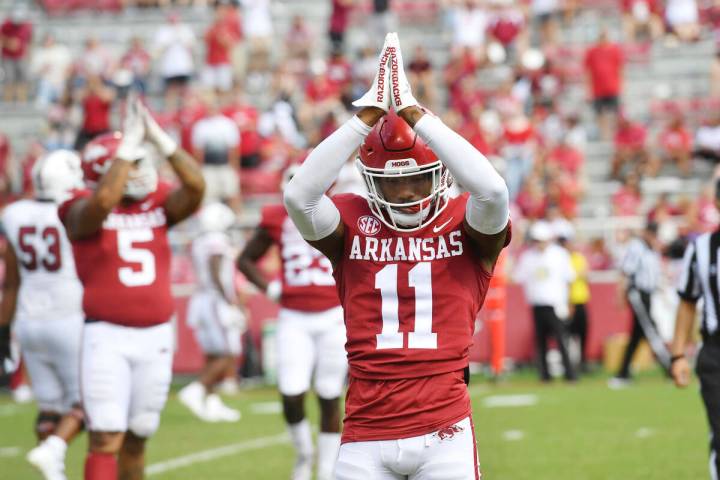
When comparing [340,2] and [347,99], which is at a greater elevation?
[340,2]

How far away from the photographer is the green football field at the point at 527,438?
29.3 feet

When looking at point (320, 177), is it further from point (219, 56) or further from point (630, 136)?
point (219, 56)

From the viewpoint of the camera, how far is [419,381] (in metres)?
4.54

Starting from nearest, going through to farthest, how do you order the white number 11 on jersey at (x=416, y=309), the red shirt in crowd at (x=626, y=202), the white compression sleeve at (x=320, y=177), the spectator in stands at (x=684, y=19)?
the white compression sleeve at (x=320, y=177)
the white number 11 on jersey at (x=416, y=309)
the red shirt in crowd at (x=626, y=202)
the spectator in stands at (x=684, y=19)

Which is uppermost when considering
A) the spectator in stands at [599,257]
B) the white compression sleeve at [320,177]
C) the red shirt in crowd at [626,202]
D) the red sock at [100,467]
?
the white compression sleeve at [320,177]

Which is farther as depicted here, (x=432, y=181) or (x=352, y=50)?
(x=352, y=50)

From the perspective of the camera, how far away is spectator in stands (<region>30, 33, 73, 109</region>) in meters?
21.9

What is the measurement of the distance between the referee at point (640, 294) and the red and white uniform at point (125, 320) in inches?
344

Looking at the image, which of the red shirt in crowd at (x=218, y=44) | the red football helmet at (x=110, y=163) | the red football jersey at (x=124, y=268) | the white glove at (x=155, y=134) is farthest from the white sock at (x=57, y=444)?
the red shirt in crowd at (x=218, y=44)

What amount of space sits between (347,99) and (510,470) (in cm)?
1123

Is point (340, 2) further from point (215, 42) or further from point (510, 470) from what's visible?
point (510, 470)

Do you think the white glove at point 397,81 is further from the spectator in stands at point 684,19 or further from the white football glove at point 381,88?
the spectator in stands at point 684,19

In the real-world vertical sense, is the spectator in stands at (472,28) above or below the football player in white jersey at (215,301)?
above

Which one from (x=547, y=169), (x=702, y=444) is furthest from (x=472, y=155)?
(x=547, y=169)
